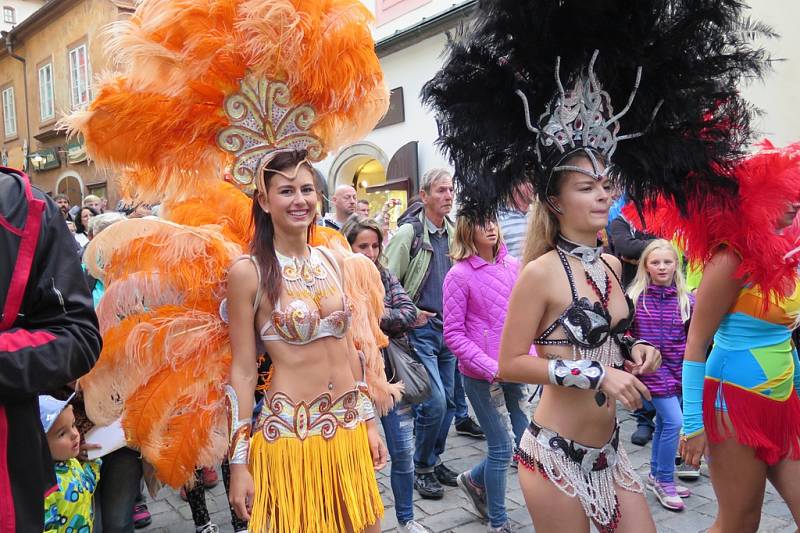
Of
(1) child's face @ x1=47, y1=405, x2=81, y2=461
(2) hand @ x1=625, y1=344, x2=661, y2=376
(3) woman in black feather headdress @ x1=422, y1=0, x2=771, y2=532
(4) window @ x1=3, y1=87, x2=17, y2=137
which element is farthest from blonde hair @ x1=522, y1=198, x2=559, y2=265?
(4) window @ x1=3, y1=87, x2=17, y2=137

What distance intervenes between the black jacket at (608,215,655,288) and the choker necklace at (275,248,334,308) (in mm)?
3806

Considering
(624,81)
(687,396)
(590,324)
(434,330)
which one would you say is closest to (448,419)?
(434,330)

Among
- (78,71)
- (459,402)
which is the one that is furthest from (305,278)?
(78,71)

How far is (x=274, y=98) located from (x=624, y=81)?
1.52m

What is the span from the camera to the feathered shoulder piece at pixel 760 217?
8.68 feet

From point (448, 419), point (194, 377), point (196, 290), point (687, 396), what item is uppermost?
point (196, 290)

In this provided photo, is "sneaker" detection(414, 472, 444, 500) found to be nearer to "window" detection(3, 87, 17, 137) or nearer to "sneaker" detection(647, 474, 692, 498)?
"sneaker" detection(647, 474, 692, 498)

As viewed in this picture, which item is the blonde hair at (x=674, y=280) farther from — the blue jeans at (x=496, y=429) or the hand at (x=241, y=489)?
the hand at (x=241, y=489)

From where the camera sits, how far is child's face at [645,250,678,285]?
4.57 meters

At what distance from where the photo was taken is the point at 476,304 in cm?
395

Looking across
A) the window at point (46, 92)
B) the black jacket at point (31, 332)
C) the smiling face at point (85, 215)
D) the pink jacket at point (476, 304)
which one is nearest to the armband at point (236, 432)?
the black jacket at point (31, 332)

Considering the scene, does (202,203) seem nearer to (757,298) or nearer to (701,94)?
(701,94)

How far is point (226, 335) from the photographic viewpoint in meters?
2.86

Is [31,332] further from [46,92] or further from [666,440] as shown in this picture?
[46,92]
